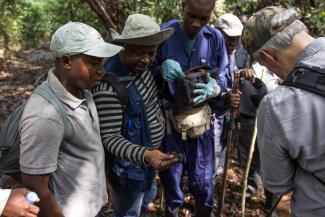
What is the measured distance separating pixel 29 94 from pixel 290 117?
7.19 m

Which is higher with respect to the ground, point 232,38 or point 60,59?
point 60,59

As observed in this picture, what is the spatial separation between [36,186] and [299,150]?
1.31 meters

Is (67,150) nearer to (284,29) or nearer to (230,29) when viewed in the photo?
(284,29)

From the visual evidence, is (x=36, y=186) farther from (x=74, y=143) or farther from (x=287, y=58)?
(x=287, y=58)

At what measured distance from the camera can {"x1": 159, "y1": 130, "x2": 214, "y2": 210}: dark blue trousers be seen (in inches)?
125

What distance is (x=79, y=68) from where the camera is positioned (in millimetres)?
2119

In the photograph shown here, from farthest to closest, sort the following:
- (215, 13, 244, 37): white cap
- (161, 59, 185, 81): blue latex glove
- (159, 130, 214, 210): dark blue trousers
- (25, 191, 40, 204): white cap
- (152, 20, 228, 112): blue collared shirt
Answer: (215, 13, 244, 37): white cap
(159, 130, 214, 210): dark blue trousers
(152, 20, 228, 112): blue collared shirt
(161, 59, 185, 81): blue latex glove
(25, 191, 40, 204): white cap

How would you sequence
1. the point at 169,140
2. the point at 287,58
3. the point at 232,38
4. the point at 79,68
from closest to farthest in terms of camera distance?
the point at 287,58 < the point at 79,68 < the point at 169,140 < the point at 232,38

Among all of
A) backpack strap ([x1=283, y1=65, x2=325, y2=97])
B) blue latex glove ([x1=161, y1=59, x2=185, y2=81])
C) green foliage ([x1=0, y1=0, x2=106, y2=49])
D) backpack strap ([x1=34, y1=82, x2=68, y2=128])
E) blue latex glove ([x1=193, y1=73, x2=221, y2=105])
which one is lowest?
green foliage ([x1=0, y1=0, x2=106, y2=49])

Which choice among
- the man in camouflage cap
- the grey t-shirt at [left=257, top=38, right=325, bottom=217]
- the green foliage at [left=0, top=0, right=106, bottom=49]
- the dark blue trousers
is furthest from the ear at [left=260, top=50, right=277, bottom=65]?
the green foliage at [left=0, top=0, right=106, bottom=49]

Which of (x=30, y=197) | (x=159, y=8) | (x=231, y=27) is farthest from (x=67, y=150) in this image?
(x=159, y=8)

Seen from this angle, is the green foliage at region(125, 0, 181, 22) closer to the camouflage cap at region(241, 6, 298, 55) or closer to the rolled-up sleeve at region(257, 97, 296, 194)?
the camouflage cap at region(241, 6, 298, 55)

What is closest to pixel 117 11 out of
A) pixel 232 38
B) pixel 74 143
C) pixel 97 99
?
pixel 232 38

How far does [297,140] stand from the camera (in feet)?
5.31
